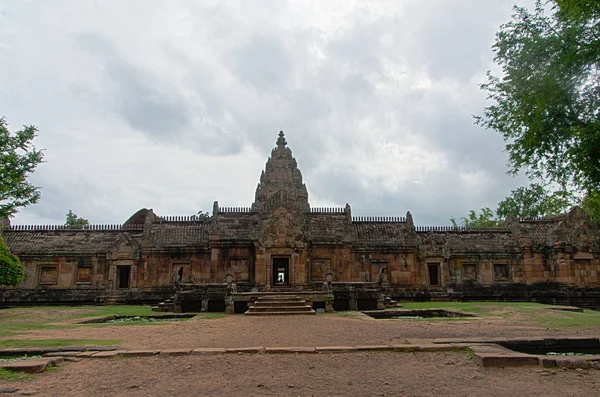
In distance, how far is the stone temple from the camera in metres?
29.4

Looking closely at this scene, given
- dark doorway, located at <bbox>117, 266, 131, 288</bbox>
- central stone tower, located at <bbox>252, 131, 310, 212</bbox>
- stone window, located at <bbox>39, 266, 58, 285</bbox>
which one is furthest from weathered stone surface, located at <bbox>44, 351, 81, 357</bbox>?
central stone tower, located at <bbox>252, 131, 310, 212</bbox>

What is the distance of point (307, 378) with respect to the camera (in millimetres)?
7383

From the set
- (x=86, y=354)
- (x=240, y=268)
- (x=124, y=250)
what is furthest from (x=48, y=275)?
(x=86, y=354)

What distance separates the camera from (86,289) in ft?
100

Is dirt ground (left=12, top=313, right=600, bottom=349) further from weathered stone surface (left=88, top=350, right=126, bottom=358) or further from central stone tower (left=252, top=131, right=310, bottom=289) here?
central stone tower (left=252, top=131, right=310, bottom=289)

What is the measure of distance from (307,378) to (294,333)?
5.61m

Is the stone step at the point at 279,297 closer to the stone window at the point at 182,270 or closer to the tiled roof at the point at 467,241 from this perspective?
the stone window at the point at 182,270

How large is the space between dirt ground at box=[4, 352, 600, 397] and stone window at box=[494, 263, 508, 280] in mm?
26401

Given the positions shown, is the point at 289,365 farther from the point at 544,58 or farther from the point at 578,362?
the point at 544,58

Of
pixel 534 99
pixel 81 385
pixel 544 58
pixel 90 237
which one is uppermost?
pixel 544 58

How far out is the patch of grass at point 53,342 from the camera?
10.6 metres

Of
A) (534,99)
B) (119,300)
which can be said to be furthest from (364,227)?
(534,99)

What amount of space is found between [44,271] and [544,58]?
31.7 m

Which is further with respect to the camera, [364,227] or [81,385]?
[364,227]
